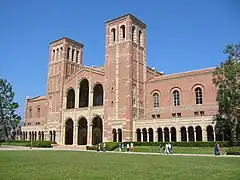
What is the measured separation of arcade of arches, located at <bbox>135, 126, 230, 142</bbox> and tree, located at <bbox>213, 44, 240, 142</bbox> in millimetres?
3674

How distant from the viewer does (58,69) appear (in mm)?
67500

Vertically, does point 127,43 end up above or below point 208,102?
above

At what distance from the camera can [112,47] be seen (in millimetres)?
57000

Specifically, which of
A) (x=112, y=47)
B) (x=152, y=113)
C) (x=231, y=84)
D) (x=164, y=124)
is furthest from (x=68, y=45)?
(x=231, y=84)

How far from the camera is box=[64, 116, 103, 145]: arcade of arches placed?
5697 cm

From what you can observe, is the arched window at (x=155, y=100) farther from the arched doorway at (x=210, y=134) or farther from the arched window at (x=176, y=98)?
the arched doorway at (x=210, y=134)

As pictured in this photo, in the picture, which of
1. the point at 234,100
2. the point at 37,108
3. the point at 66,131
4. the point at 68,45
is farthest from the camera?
the point at 37,108

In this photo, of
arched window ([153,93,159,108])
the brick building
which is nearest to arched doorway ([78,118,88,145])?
the brick building

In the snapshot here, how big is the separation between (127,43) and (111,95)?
10614 mm

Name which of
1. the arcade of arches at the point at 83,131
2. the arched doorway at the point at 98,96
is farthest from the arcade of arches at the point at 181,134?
the arched doorway at the point at 98,96

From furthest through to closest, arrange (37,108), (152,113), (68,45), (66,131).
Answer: (37,108), (68,45), (66,131), (152,113)

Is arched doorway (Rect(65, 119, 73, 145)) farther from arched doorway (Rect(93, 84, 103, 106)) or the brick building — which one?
arched doorway (Rect(93, 84, 103, 106))

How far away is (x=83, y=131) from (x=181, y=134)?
23933 mm

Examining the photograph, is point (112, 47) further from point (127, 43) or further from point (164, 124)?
point (164, 124)
